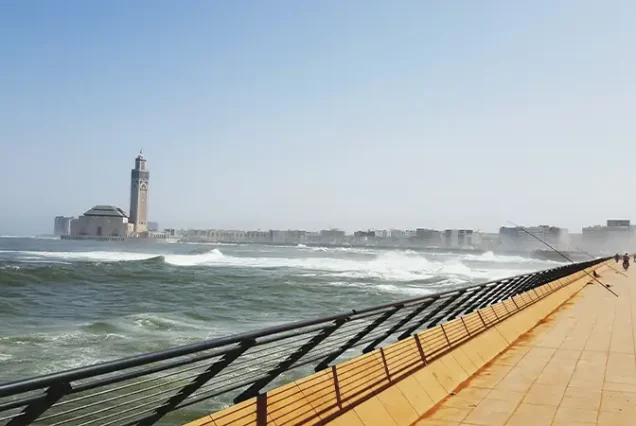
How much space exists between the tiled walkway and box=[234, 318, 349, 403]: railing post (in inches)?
63.1

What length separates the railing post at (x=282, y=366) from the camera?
4.45m

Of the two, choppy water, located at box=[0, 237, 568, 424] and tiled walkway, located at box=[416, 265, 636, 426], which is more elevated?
tiled walkway, located at box=[416, 265, 636, 426]

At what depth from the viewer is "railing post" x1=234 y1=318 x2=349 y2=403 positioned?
14.6 ft

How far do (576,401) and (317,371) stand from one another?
129 inches

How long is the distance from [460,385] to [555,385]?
3.92 feet

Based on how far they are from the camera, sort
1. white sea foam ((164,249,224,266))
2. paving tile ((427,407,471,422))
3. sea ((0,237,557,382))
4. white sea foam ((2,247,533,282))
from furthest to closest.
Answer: white sea foam ((164,249,224,266))
white sea foam ((2,247,533,282))
sea ((0,237,557,382))
paving tile ((427,407,471,422))

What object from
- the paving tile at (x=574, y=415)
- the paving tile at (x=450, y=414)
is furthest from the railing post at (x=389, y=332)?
the paving tile at (x=574, y=415)

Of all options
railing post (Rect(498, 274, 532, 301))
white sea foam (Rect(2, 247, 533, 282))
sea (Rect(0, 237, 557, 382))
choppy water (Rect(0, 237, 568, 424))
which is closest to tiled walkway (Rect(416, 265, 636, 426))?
railing post (Rect(498, 274, 532, 301))

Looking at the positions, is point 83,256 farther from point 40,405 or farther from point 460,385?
point 40,405

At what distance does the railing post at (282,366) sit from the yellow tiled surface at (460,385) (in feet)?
0.27

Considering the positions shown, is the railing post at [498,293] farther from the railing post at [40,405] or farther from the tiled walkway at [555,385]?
the railing post at [40,405]

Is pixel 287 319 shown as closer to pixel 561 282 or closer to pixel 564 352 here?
pixel 561 282

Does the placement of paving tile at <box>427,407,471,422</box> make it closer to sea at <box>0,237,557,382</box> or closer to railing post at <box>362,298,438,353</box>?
railing post at <box>362,298,438,353</box>

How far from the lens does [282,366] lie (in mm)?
4699
